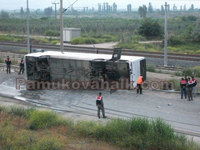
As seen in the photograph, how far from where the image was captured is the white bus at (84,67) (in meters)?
20.1

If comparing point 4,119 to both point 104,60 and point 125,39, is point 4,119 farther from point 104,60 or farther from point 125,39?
point 125,39

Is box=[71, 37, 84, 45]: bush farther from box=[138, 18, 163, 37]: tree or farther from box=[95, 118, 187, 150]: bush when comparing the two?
box=[95, 118, 187, 150]: bush

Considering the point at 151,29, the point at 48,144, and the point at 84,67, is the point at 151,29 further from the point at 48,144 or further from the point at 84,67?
the point at 48,144

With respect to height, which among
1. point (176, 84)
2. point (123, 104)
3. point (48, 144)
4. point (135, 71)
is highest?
point (135, 71)

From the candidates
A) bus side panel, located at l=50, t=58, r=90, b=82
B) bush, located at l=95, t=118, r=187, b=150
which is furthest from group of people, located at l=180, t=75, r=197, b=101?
bush, located at l=95, t=118, r=187, b=150

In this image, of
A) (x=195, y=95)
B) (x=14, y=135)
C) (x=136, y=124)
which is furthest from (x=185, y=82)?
(x=14, y=135)

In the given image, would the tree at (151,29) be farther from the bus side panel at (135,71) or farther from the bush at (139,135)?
the bush at (139,135)

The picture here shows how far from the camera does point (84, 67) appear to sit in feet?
69.2

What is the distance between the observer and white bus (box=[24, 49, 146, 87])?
792 inches

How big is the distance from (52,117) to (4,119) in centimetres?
205

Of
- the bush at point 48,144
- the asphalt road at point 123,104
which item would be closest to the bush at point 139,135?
the bush at point 48,144

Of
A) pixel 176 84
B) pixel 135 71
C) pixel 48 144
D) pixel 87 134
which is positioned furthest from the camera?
→ pixel 176 84

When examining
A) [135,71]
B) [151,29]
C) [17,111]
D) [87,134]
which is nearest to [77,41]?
[151,29]

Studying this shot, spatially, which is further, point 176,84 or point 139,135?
point 176,84
